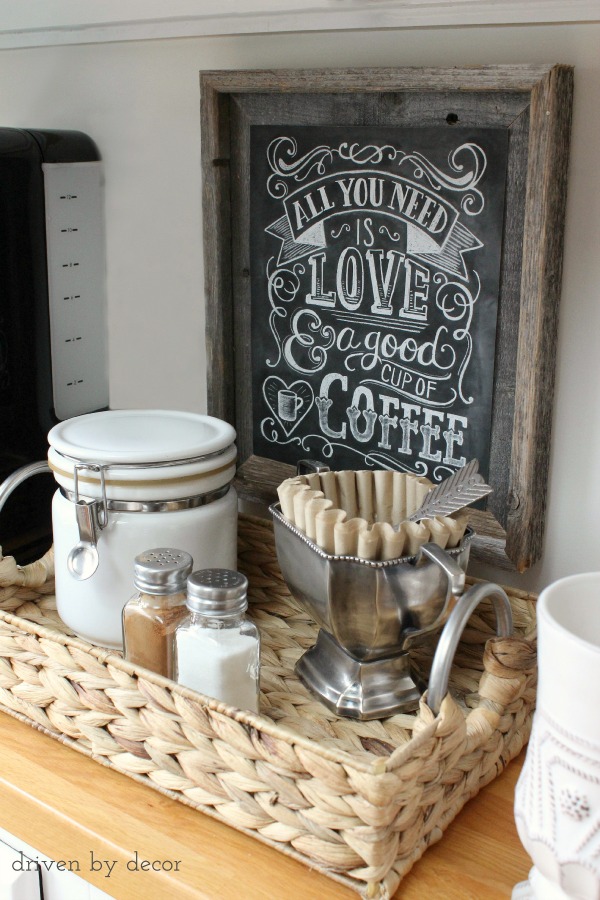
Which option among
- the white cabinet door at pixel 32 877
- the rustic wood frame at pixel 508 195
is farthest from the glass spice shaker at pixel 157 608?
the rustic wood frame at pixel 508 195

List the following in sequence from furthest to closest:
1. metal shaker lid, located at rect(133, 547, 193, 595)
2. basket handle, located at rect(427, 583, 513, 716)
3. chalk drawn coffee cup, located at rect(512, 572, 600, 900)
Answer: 1. metal shaker lid, located at rect(133, 547, 193, 595)
2. basket handle, located at rect(427, 583, 513, 716)
3. chalk drawn coffee cup, located at rect(512, 572, 600, 900)

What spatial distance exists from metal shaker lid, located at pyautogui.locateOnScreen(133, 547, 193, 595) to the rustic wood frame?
0.25m

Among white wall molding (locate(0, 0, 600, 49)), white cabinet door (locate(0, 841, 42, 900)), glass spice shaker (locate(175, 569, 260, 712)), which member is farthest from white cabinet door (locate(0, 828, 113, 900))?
white wall molding (locate(0, 0, 600, 49))

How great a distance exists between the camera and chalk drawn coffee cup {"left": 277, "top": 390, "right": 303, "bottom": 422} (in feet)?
2.87

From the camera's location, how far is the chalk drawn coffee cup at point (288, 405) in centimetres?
87

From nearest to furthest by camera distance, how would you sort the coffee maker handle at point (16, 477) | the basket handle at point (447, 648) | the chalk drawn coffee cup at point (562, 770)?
the chalk drawn coffee cup at point (562, 770) → the basket handle at point (447, 648) → the coffee maker handle at point (16, 477)

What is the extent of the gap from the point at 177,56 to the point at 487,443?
0.48 meters

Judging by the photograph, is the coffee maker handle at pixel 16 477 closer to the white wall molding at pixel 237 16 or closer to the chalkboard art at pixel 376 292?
the chalkboard art at pixel 376 292

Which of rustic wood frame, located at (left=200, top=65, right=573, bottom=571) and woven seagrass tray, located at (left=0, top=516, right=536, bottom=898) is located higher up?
rustic wood frame, located at (left=200, top=65, right=573, bottom=571)

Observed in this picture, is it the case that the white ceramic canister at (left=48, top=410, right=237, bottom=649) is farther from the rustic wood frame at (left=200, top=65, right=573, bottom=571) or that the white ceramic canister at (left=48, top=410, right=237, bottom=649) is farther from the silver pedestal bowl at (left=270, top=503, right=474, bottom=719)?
the rustic wood frame at (left=200, top=65, right=573, bottom=571)

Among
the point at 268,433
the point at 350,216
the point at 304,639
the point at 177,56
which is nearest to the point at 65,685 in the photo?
the point at 304,639

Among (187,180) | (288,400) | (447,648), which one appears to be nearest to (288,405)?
(288,400)

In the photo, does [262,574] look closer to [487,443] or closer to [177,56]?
[487,443]

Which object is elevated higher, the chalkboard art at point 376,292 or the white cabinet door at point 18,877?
the chalkboard art at point 376,292
